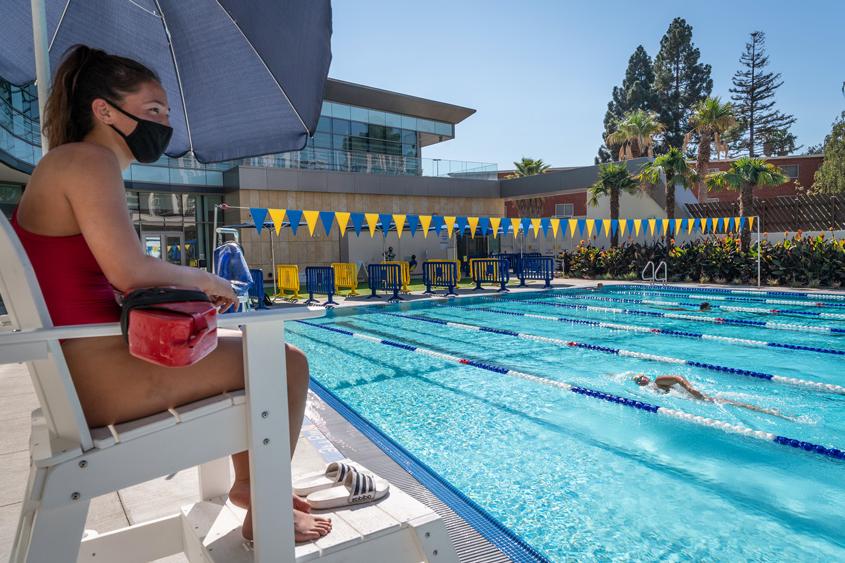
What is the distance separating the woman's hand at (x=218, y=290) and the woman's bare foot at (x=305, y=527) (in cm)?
68

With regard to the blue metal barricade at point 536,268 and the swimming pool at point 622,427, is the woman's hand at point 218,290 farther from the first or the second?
the blue metal barricade at point 536,268

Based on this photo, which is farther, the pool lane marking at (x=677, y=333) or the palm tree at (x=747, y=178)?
the palm tree at (x=747, y=178)

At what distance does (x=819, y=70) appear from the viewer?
40344mm

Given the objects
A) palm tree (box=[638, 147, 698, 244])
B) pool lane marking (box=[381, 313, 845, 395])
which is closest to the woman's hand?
pool lane marking (box=[381, 313, 845, 395])

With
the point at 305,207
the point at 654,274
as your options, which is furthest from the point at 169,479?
the point at 305,207

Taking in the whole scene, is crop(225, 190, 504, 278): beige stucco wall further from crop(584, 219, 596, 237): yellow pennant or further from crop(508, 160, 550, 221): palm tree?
crop(584, 219, 596, 237): yellow pennant

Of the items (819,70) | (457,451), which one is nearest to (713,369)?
(457,451)

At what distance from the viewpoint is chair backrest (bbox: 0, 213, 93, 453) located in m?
1.22

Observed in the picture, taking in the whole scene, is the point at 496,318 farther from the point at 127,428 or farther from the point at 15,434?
the point at 127,428

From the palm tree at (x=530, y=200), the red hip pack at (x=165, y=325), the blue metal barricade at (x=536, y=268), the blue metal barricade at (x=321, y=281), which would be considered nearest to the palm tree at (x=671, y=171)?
the blue metal barricade at (x=536, y=268)

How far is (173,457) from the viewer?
1392 mm

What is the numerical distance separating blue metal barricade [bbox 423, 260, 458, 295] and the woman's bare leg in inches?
585

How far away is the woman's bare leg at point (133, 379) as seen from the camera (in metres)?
1.38

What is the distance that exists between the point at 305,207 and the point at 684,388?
19301mm
